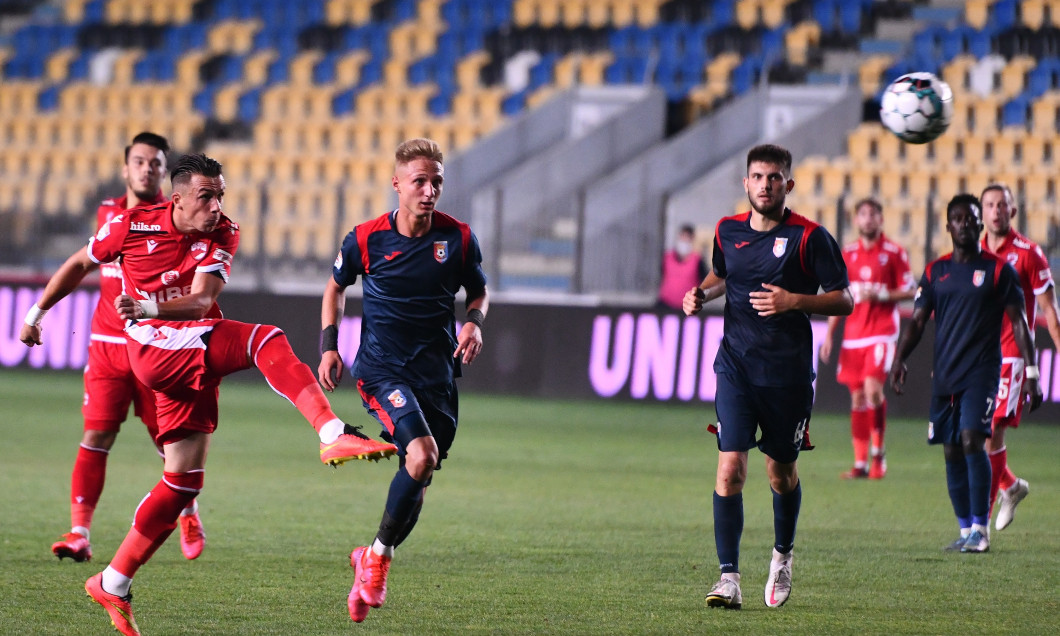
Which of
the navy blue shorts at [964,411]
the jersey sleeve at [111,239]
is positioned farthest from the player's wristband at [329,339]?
the navy blue shorts at [964,411]

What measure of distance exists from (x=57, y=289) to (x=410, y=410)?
5.21 feet

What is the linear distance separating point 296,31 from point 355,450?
20.7 m

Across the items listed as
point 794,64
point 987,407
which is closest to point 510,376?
point 794,64

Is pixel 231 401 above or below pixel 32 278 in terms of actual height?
below

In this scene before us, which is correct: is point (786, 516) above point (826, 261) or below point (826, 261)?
below

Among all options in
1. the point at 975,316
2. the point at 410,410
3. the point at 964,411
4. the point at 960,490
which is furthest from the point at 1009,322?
the point at 410,410

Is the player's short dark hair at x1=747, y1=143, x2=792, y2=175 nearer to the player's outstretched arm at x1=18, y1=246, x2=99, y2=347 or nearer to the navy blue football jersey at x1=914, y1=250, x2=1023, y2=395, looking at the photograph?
the navy blue football jersey at x1=914, y1=250, x2=1023, y2=395

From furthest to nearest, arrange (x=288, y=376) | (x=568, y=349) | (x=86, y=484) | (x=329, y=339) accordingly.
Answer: (x=568, y=349)
(x=86, y=484)
(x=329, y=339)
(x=288, y=376)

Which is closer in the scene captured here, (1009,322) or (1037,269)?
(1009,322)

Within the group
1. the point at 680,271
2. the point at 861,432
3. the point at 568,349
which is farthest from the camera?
the point at 568,349

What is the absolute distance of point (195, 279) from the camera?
18.2ft

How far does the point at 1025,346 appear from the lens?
25.7 feet

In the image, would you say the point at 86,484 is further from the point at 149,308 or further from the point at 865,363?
the point at 865,363

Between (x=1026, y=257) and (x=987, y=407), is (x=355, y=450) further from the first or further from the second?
(x=1026, y=257)
